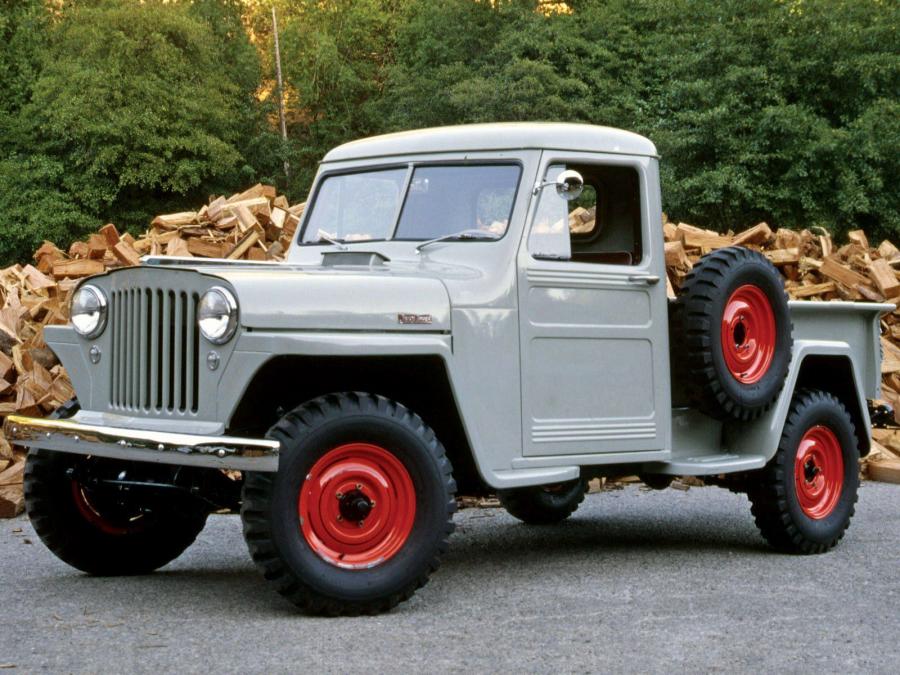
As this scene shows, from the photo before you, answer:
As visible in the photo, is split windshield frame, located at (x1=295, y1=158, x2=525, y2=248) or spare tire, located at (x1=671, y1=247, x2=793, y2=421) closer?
split windshield frame, located at (x1=295, y1=158, x2=525, y2=248)

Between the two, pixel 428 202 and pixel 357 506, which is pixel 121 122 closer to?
pixel 428 202

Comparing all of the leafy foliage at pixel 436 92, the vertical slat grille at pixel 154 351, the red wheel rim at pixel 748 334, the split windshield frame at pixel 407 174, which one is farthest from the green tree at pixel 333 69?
the vertical slat grille at pixel 154 351

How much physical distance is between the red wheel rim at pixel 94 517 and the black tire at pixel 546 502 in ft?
8.99

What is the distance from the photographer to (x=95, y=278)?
6.24m

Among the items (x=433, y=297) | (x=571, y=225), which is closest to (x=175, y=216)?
(x=571, y=225)

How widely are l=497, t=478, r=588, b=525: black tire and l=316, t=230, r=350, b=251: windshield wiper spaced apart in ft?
7.61

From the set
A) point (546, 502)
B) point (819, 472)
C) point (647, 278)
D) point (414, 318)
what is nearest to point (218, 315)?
point (414, 318)

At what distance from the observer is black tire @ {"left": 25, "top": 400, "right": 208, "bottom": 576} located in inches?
256

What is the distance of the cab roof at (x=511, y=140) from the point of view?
6.80 meters

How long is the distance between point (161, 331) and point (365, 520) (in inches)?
49.1

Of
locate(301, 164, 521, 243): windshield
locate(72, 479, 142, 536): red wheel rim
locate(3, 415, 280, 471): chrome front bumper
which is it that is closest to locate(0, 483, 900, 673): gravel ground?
locate(72, 479, 142, 536): red wheel rim

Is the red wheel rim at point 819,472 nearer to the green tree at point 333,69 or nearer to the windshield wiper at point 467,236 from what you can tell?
the windshield wiper at point 467,236

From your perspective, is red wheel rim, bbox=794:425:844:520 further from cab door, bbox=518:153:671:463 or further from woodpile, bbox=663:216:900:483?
woodpile, bbox=663:216:900:483

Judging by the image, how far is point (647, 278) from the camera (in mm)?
7020
